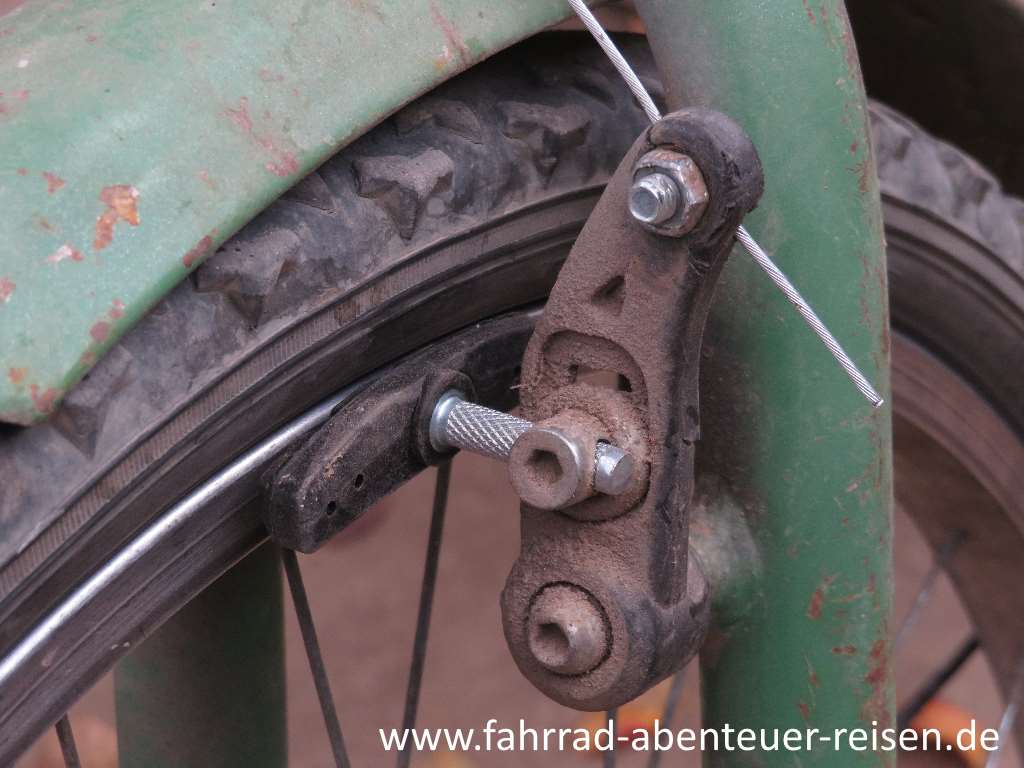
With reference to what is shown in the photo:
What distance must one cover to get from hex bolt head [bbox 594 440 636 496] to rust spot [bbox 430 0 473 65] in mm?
166

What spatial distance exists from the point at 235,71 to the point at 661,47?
17 centimetres

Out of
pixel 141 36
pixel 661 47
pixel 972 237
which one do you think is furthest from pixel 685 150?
pixel 972 237

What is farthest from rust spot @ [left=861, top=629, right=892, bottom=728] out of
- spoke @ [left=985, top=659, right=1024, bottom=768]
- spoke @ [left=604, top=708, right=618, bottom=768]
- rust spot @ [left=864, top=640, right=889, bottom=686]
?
spoke @ [left=985, top=659, right=1024, bottom=768]

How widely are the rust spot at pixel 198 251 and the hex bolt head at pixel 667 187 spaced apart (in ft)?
0.49

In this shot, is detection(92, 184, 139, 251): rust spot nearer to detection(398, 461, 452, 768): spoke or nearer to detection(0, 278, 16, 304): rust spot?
detection(0, 278, 16, 304): rust spot

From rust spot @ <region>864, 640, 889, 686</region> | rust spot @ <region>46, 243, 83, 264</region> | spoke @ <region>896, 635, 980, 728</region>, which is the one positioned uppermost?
spoke @ <region>896, 635, 980, 728</region>

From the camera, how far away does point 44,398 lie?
0.43 meters

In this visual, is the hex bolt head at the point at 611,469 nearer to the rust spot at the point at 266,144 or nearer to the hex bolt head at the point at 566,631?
A: the hex bolt head at the point at 566,631

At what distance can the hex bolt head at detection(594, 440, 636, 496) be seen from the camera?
51 centimetres

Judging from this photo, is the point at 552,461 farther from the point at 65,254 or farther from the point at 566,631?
the point at 65,254

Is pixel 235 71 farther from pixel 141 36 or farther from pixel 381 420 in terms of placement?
pixel 381 420

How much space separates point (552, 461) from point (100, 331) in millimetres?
174

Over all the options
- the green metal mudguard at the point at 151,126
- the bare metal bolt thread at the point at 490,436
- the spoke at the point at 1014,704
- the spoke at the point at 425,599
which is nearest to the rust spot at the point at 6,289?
the green metal mudguard at the point at 151,126

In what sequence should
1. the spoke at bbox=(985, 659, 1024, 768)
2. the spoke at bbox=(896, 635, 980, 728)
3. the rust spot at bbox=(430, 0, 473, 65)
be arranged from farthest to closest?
the spoke at bbox=(896, 635, 980, 728), the spoke at bbox=(985, 659, 1024, 768), the rust spot at bbox=(430, 0, 473, 65)
